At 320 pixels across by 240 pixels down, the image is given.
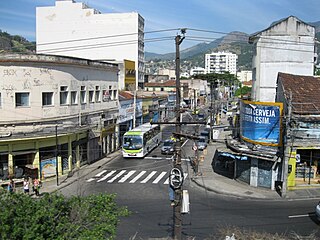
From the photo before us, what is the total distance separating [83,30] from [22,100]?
61.4 metres

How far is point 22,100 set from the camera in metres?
29.1

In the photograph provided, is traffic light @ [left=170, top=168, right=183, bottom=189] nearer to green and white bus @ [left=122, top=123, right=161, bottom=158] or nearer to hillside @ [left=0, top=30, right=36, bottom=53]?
hillside @ [left=0, top=30, right=36, bottom=53]

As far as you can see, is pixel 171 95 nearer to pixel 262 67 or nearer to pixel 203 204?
pixel 262 67

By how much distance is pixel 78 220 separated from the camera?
424 inches

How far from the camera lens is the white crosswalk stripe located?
31.3m

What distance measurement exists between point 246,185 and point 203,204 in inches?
235

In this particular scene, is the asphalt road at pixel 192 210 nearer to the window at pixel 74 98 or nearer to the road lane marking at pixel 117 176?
the road lane marking at pixel 117 176

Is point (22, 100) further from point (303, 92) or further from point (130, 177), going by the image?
point (303, 92)

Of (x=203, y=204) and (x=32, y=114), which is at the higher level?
(x=32, y=114)

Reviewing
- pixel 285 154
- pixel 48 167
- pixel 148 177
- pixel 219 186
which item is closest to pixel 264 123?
pixel 285 154

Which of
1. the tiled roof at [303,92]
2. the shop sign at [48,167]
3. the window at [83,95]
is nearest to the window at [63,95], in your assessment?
the window at [83,95]

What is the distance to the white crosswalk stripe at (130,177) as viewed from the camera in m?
31.3

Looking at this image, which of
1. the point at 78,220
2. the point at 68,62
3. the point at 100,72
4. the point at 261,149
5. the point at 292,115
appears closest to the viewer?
the point at 78,220

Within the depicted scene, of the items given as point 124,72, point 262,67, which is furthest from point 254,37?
point 124,72
